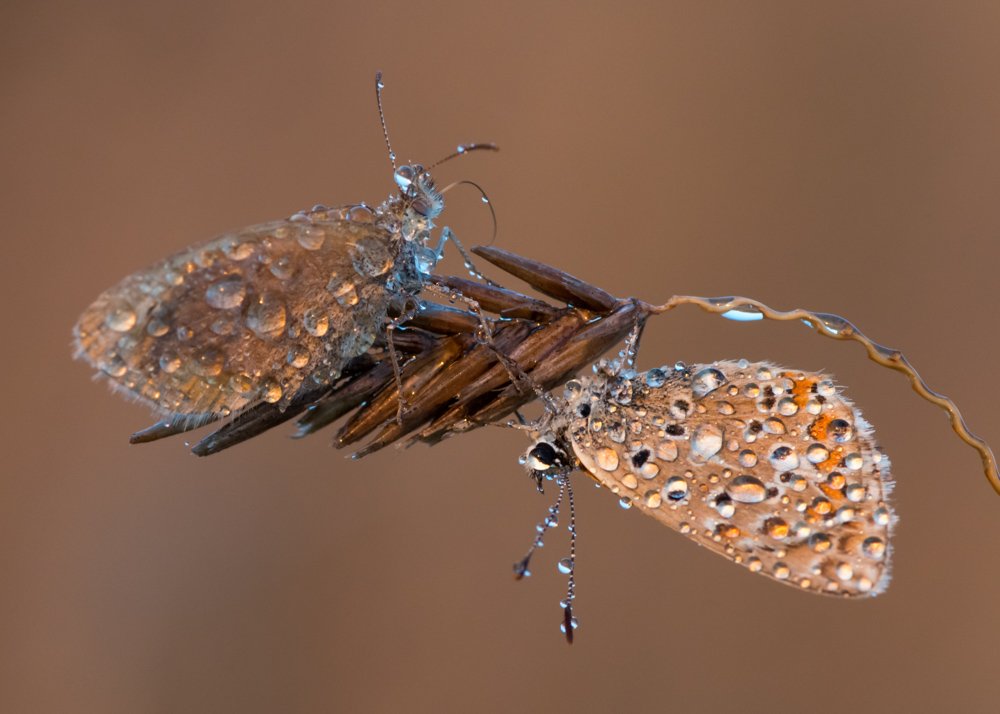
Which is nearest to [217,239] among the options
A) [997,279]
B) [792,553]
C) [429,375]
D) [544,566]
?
[429,375]

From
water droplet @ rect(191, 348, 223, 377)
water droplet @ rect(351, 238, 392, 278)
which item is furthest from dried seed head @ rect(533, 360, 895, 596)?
water droplet @ rect(191, 348, 223, 377)

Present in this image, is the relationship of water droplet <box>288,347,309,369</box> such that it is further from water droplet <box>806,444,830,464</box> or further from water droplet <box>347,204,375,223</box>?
water droplet <box>806,444,830,464</box>

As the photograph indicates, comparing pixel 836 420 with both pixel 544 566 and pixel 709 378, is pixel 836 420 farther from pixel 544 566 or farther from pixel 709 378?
pixel 544 566

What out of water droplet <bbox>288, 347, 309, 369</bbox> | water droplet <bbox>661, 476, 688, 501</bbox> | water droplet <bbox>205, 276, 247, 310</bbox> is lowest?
water droplet <bbox>288, 347, 309, 369</bbox>

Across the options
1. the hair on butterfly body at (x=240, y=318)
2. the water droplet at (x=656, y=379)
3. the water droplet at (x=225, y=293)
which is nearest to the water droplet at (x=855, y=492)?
the water droplet at (x=656, y=379)

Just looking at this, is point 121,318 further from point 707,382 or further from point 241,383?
point 707,382

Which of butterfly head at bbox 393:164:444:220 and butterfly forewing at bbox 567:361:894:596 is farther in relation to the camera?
butterfly head at bbox 393:164:444:220
